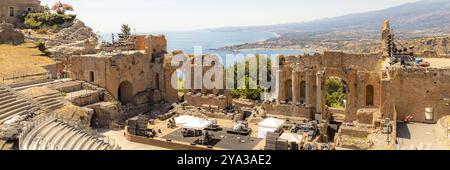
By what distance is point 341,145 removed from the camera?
29.5 metres

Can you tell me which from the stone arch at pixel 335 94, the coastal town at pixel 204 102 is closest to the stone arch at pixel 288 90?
the coastal town at pixel 204 102

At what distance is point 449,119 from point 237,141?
46.0ft

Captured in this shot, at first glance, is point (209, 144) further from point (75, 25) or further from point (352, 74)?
point (75, 25)

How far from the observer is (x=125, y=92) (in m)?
43.0

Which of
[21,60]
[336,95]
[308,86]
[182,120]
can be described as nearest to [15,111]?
[182,120]

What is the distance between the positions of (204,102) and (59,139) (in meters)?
17.0

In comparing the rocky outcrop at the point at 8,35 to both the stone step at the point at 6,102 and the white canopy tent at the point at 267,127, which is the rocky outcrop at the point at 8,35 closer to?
the stone step at the point at 6,102

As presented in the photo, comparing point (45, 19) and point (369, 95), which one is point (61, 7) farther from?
point (369, 95)

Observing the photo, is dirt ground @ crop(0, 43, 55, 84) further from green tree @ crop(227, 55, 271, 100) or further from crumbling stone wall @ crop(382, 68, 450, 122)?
crumbling stone wall @ crop(382, 68, 450, 122)

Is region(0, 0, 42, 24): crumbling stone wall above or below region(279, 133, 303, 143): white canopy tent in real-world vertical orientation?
above

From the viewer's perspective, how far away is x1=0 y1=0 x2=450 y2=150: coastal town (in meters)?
27.1

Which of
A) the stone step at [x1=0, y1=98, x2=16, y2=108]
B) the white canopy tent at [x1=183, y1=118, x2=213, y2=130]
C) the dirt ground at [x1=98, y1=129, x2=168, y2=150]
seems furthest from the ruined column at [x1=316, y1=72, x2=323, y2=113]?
the stone step at [x1=0, y1=98, x2=16, y2=108]

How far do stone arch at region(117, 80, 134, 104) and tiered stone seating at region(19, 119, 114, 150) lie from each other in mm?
14709
